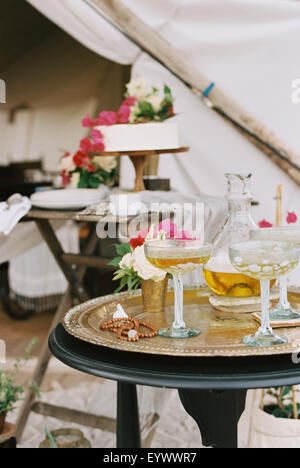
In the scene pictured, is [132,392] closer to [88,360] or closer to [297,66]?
[88,360]

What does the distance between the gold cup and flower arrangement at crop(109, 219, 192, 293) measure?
0.05ft

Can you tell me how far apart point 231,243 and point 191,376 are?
0.44 meters

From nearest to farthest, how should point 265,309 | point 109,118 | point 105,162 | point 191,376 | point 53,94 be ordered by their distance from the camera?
1. point 191,376
2. point 265,309
3. point 109,118
4. point 105,162
5. point 53,94

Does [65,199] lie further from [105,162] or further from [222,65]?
[222,65]

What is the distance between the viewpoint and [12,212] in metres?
2.14

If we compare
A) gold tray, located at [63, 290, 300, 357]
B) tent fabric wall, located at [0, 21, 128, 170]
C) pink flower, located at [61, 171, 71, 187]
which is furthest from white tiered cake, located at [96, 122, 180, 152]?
tent fabric wall, located at [0, 21, 128, 170]

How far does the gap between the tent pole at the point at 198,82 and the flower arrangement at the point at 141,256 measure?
4.09ft

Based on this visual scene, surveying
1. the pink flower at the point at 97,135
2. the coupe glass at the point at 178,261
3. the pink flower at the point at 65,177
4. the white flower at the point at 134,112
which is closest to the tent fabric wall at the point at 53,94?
the pink flower at the point at 65,177

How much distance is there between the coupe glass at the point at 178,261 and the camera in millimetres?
1192

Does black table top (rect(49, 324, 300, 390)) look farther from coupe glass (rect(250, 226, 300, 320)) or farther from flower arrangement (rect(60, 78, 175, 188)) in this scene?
flower arrangement (rect(60, 78, 175, 188))

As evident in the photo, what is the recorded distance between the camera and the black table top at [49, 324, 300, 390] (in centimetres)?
103

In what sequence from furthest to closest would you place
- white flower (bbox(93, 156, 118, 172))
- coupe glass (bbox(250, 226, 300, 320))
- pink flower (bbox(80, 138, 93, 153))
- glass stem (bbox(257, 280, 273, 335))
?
white flower (bbox(93, 156, 118, 172)) → pink flower (bbox(80, 138, 93, 153)) → coupe glass (bbox(250, 226, 300, 320)) → glass stem (bbox(257, 280, 273, 335))

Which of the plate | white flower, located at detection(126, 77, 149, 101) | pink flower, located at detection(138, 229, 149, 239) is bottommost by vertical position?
pink flower, located at detection(138, 229, 149, 239)

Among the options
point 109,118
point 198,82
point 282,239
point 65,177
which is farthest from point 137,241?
point 198,82
